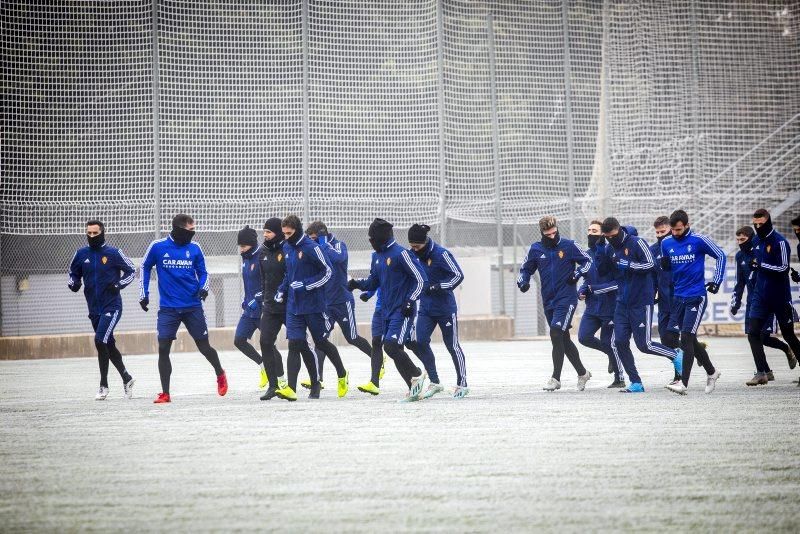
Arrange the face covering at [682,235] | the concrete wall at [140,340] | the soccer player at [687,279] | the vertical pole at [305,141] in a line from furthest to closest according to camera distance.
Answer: the vertical pole at [305,141] → the concrete wall at [140,340] → the face covering at [682,235] → the soccer player at [687,279]

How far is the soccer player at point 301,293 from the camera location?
13.6 meters

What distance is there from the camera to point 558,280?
14875mm

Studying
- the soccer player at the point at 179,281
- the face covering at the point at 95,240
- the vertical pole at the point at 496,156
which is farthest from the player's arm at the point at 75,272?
the vertical pole at the point at 496,156

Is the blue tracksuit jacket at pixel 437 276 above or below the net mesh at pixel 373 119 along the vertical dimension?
below

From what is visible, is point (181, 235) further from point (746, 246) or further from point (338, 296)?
point (746, 246)

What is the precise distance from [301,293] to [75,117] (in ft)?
52.8

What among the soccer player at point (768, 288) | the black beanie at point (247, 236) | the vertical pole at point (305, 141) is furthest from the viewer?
the vertical pole at point (305, 141)

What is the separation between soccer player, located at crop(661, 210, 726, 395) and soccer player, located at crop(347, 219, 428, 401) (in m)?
2.77

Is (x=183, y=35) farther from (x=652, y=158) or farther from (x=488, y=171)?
(x=652, y=158)

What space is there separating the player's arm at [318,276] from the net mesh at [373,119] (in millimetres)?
14853

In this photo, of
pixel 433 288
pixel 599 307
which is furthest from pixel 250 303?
pixel 599 307

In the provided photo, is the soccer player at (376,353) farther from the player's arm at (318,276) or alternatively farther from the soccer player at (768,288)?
the soccer player at (768,288)

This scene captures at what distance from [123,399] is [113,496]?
7.46m

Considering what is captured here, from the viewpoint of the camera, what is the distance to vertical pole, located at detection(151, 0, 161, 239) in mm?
27797
